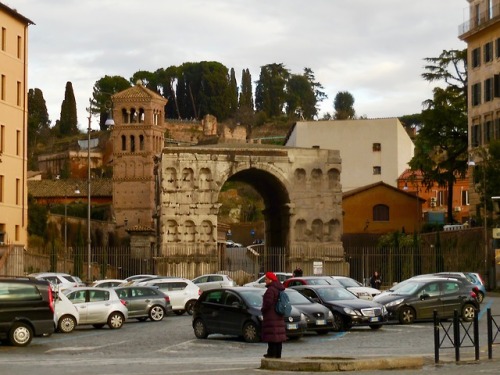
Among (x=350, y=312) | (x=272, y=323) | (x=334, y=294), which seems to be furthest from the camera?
(x=334, y=294)

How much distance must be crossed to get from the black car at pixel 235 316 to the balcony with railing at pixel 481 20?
46845 millimetres

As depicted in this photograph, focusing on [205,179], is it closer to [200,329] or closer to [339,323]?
[339,323]

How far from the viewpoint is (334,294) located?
36.1 metres

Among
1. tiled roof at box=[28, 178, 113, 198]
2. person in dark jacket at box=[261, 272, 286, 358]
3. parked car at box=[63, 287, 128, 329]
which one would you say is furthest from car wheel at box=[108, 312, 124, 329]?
tiled roof at box=[28, 178, 113, 198]

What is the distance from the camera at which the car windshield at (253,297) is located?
31.2 meters

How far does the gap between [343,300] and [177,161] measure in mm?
48522

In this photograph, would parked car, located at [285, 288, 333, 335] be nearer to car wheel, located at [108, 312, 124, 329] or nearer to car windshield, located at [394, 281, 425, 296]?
car windshield, located at [394, 281, 425, 296]

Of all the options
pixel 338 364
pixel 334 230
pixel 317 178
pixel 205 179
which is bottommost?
pixel 338 364

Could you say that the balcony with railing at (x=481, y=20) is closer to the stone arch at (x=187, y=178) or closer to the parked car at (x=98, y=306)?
the stone arch at (x=187, y=178)

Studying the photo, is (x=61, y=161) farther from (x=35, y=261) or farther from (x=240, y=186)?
(x=35, y=261)

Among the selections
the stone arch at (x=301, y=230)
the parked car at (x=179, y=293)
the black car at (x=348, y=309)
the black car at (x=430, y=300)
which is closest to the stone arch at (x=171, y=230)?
the stone arch at (x=301, y=230)

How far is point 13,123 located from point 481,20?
29.9 m

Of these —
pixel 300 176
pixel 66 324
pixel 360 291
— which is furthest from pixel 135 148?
pixel 66 324

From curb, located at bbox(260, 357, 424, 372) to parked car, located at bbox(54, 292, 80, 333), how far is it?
15156 millimetres
